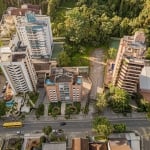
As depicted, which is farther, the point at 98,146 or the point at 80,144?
the point at 98,146

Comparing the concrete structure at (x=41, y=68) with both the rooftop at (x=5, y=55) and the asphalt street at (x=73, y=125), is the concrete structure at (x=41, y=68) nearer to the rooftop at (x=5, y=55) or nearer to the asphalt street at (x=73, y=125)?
the rooftop at (x=5, y=55)

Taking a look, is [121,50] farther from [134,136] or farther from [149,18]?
[149,18]

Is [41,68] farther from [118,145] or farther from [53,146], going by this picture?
[118,145]

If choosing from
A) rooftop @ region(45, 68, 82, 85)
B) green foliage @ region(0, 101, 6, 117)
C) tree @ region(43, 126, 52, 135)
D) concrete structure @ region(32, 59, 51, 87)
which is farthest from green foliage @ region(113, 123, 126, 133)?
green foliage @ region(0, 101, 6, 117)

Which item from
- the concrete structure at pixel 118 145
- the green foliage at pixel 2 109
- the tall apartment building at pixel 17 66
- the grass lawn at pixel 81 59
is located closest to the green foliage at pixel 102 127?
the concrete structure at pixel 118 145

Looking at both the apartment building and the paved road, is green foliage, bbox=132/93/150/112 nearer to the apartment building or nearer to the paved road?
the paved road

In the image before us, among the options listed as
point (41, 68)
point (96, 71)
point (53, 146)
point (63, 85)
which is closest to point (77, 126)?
point (53, 146)
